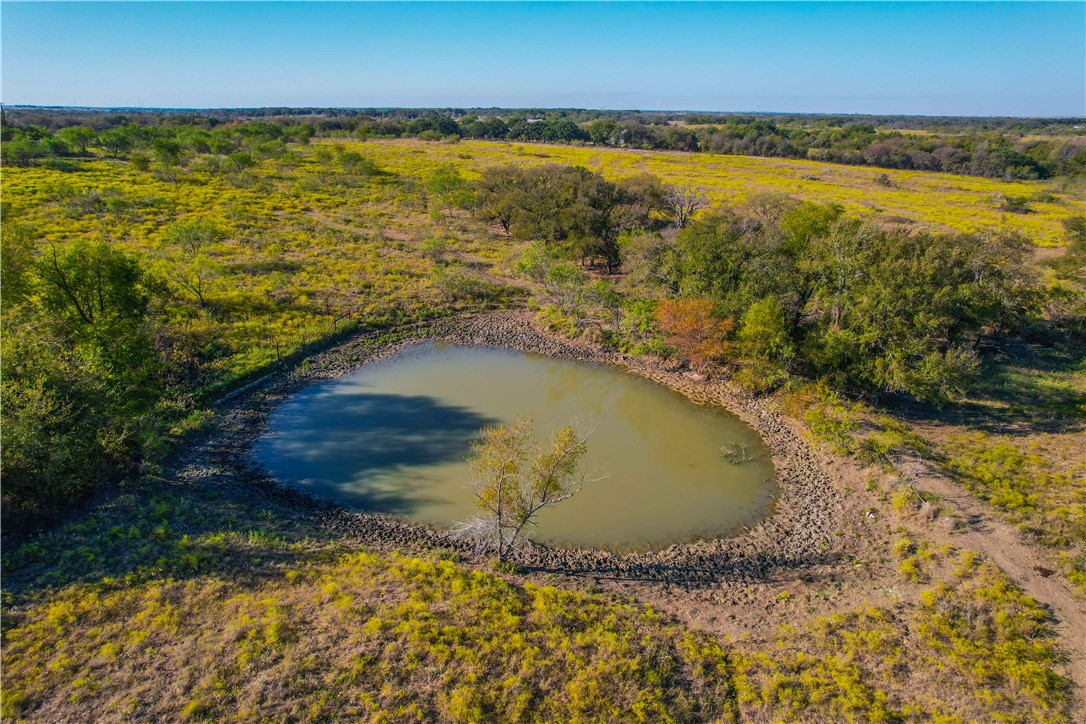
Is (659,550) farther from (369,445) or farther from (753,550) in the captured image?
(369,445)

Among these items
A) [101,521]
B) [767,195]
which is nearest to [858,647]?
[101,521]

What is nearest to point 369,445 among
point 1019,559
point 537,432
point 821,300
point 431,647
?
point 537,432

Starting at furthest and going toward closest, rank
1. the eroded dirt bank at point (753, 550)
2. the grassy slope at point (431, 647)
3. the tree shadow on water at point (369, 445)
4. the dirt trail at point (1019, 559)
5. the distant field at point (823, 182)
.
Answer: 1. the distant field at point (823, 182)
2. the tree shadow on water at point (369, 445)
3. the eroded dirt bank at point (753, 550)
4. the dirt trail at point (1019, 559)
5. the grassy slope at point (431, 647)

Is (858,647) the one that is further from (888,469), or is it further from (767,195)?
(767,195)

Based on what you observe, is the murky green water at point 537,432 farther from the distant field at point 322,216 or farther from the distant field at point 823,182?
the distant field at point 823,182

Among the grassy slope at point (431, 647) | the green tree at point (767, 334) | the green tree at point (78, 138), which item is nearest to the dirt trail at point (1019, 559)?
the grassy slope at point (431, 647)

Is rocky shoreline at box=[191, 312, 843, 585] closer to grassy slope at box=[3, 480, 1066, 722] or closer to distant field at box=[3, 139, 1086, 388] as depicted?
grassy slope at box=[3, 480, 1066, 722]

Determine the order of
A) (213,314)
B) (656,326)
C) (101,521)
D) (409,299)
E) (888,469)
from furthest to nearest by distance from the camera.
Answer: (409,299) < (213,314) < (656,326) < (888,469) < (101,521)
